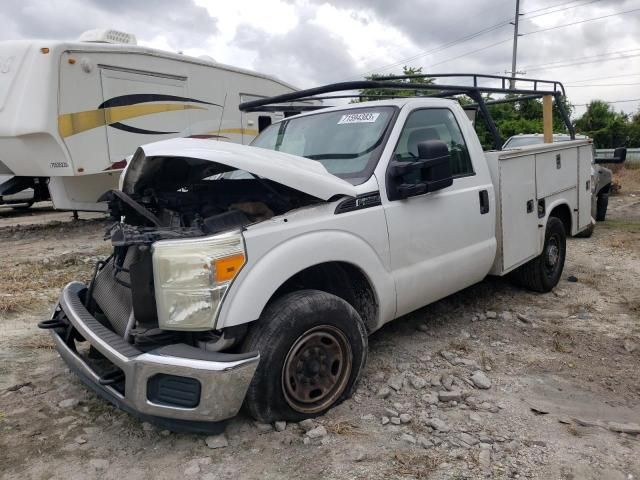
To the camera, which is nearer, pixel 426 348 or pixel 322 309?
pixel 322 309

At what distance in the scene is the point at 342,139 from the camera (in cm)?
399

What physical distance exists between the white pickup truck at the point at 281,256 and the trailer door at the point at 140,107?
4.74m

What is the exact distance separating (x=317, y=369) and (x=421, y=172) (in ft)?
4.92

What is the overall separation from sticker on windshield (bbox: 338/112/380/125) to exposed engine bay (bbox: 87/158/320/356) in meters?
Result: 0.87

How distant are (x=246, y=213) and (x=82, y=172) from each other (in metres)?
5.74

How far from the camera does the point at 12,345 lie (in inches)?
168

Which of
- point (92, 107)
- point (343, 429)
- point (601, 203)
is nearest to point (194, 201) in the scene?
point (343, 429)

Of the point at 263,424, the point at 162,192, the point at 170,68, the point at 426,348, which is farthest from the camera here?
the point at 170,68

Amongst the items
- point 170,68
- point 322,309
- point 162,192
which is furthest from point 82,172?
point 322,309

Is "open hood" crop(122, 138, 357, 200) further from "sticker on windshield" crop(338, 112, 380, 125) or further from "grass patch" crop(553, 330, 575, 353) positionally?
"grass patch" crop(553, 330, 575, 353)

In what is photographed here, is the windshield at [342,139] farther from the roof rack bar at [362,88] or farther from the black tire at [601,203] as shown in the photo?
the black tire at [601,203]

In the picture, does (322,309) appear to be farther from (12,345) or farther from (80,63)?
(80,63)

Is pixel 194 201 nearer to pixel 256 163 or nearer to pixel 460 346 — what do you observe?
pixel 256 163

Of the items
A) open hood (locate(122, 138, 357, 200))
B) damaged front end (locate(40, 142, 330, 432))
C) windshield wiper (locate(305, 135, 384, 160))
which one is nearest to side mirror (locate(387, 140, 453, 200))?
windshield wiper (locate(305, 135, 384, 160))
